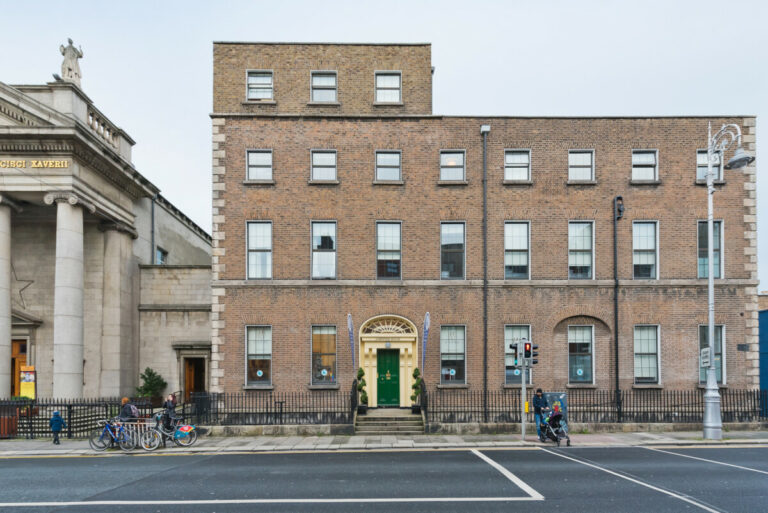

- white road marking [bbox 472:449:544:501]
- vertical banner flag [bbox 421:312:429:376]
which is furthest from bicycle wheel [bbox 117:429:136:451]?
white road marking [bbox 472:449:544:501]

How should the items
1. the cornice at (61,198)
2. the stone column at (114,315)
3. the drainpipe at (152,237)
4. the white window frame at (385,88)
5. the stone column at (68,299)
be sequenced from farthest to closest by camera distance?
the drainpipe at (152,237) → the stone column at (114,315) → the cornice at (61,198) → the white window frame at (385,88) → the stone column at (68,299)

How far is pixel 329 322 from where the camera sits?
22812 millimetres

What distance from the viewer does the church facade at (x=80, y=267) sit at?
2392cm

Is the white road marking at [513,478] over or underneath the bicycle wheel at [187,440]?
over

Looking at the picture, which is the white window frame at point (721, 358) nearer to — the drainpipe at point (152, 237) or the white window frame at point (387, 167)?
the white window frame at point (387, 167)

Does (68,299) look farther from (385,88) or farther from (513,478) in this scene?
(513,478)

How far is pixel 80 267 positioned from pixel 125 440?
390 inches

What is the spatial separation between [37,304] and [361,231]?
17.6 meters

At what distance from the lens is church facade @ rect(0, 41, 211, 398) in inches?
942

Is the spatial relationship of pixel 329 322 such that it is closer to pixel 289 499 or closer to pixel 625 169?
pixel 289 499

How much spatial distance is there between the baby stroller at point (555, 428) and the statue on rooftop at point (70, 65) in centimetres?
2409

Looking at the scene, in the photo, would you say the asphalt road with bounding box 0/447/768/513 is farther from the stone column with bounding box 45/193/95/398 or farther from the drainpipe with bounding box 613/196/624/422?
the stone column with bounding box 45/193/95/398

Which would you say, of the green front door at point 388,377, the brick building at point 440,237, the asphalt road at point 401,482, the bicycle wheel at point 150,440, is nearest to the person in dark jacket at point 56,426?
the asphalt road at point 401,482

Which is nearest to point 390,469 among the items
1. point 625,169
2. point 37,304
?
point 625,169
